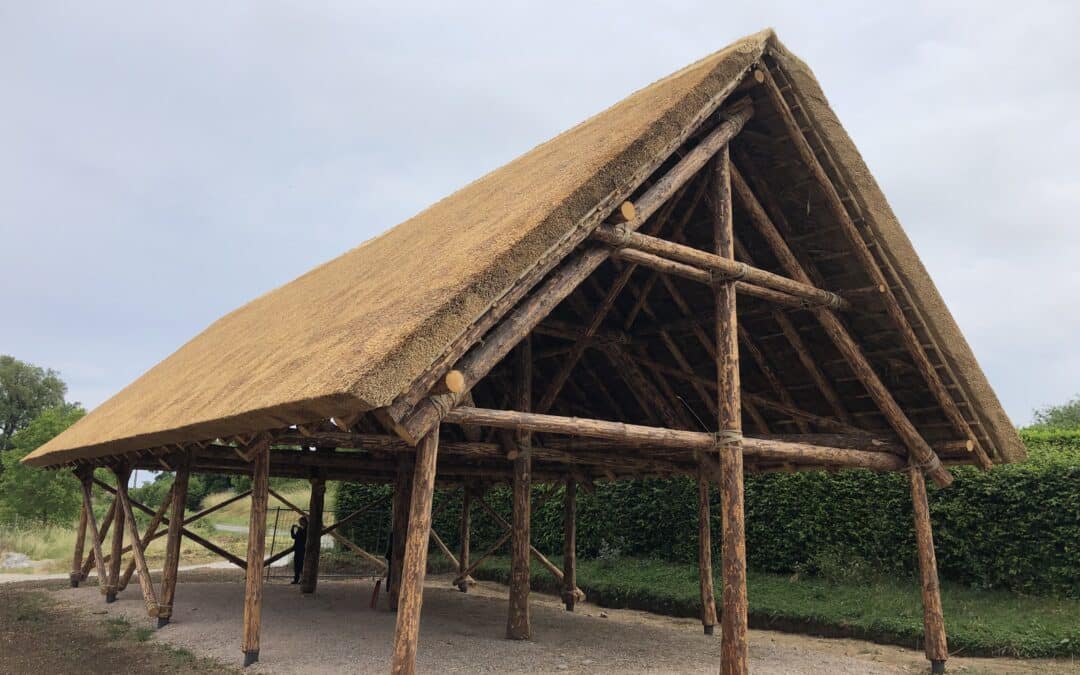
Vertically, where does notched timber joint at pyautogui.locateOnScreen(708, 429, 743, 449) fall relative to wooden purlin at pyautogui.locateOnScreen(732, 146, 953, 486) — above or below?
below

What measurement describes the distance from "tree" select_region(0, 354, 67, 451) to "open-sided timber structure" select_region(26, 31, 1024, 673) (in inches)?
1822

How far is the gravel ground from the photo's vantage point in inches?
323

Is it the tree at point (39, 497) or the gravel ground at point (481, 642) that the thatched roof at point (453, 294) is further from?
the tree at point (39, 497)

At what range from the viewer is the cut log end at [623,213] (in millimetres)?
6574

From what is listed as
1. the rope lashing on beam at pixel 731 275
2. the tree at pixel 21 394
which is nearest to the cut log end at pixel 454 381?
the rope lashing on beam at pixel 731 275

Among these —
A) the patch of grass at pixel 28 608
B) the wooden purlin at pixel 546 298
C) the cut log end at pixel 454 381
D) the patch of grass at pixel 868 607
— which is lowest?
the patch of grass at pixel 28 608

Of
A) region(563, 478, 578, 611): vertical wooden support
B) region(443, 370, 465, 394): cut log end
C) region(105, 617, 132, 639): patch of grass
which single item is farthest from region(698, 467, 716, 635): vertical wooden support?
region(105, 617, 132, 639): patch of grass

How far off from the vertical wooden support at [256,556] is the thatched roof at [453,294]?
81 cm

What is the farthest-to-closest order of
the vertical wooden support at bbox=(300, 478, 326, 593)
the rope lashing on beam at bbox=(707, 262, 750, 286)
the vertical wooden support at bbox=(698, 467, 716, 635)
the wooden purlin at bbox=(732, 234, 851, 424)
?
the vertical wooden support at bbox=(300, 478, 326, 593) → the vertical wooden support at bbox=(698, 467, 716, 635) → the wooden purlin at bbox=(732, 234, 851, 424) → the rope lashing on beam at bbox=(707, 262, 750, 286)

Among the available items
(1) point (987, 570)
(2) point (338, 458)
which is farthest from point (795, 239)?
(2) point (338, 458)

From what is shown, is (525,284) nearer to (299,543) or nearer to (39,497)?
(299,543)

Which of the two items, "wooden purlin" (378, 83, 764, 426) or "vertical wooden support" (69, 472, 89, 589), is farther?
"vertical wooden support" (69, 472, 89, 589)

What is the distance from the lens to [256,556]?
794 cm

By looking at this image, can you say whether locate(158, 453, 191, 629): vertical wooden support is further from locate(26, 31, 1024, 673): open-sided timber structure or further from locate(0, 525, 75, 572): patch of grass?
locate(0, 525, 75, 572): patch of grass
